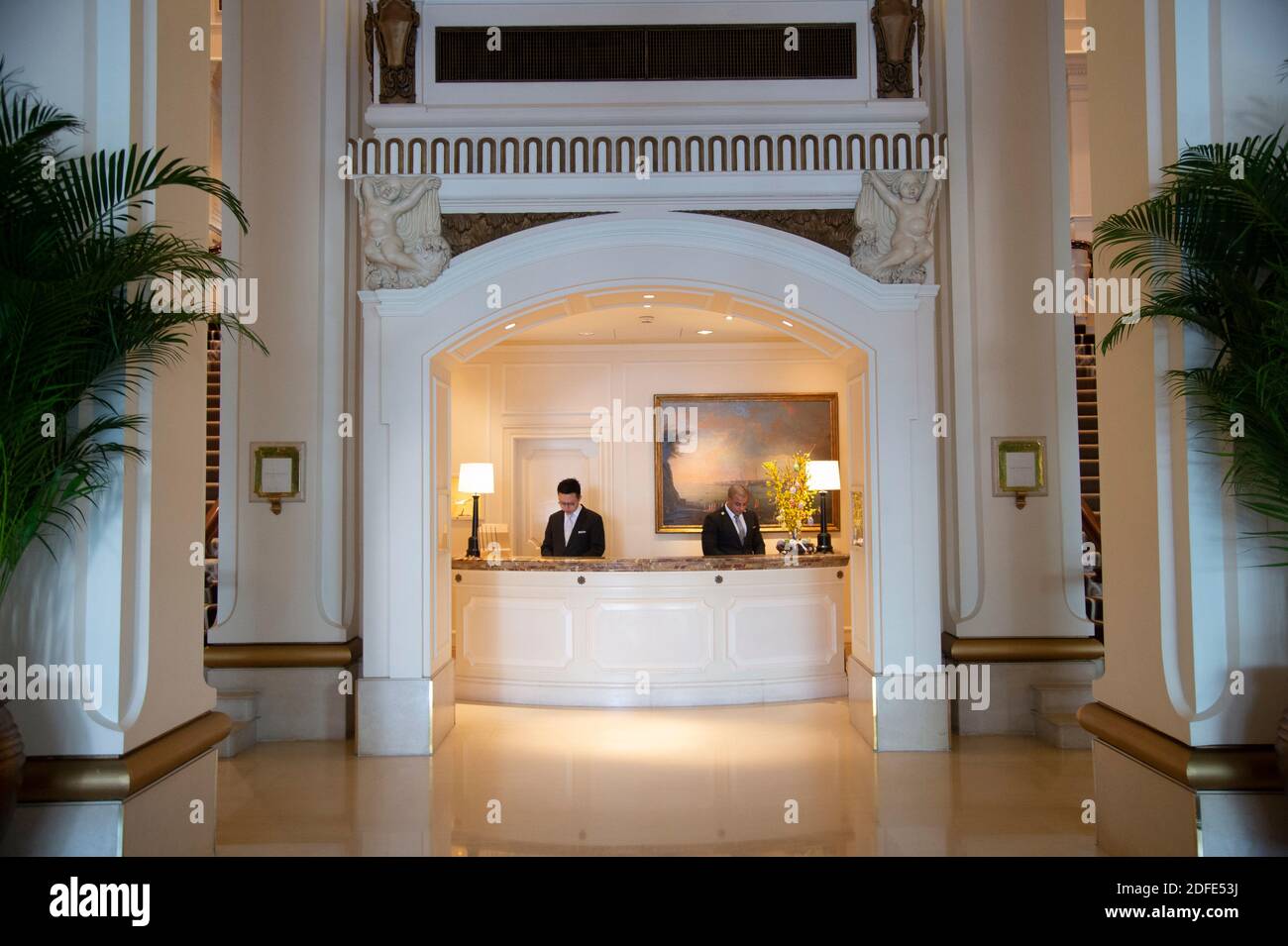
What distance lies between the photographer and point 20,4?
11.3 feet

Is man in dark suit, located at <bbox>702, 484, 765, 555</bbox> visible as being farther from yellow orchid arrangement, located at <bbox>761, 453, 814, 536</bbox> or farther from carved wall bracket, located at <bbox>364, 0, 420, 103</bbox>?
carved wall bracket, located at <bbox>364, 0, 420, 103</bbox>

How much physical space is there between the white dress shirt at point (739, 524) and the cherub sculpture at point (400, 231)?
4.03m

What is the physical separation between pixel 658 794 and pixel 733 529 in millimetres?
4219

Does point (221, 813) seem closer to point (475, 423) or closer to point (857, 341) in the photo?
point (857, 341)

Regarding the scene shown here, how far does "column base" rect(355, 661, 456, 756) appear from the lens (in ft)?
21.7

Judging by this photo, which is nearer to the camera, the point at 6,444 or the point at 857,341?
the point at 6,444

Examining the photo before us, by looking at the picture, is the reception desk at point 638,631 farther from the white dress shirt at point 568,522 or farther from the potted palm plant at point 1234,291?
the potted palm plant at point 1234,291

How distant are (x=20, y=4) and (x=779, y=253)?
470cm

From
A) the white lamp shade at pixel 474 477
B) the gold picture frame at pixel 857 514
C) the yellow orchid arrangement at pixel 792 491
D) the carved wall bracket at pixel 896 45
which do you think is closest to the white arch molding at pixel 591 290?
the gold picture frame at pixel 857 514

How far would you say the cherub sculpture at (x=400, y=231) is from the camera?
6.70 m

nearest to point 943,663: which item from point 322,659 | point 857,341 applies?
point 857,341

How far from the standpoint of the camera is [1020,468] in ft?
23.4

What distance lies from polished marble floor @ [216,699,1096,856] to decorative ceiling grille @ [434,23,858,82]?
4864 millimetres

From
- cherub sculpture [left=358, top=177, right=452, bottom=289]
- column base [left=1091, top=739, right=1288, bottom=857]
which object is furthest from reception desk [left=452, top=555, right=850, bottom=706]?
column base [left=1091, top=739, right=1288, bottom=857]
